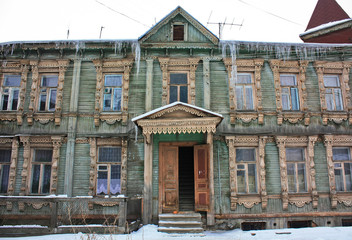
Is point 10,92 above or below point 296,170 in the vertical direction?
above

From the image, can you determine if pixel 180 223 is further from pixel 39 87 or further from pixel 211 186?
pixel 39 87

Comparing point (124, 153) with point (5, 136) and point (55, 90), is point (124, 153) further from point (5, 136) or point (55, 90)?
point (5, 136)

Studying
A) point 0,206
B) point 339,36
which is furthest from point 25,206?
point 339,36

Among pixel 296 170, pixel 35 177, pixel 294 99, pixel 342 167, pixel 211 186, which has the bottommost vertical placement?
pixel 211 186

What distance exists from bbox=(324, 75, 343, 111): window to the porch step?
7.36 meters

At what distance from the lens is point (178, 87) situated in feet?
38.4

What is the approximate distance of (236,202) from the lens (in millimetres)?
10711

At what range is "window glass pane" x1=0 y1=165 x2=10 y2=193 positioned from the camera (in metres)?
11.2

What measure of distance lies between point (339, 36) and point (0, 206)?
58.1 ft

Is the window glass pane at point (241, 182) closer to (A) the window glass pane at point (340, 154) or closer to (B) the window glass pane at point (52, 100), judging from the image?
(A) the window glass pane at point (340, 154)

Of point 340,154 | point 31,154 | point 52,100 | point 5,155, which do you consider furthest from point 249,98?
point 5,155

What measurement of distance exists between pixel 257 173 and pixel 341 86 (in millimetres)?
5378

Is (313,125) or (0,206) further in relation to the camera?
(313,125)

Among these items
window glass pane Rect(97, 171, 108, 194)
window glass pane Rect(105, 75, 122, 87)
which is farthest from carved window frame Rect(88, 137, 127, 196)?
window glass pane Rect(105, 75, 122, 87)
